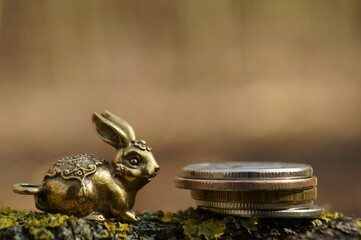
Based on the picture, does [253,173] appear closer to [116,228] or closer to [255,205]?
[255,205]

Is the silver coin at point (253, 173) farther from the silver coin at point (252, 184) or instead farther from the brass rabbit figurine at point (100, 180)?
the brass rabbit figurine at point (100, 180)

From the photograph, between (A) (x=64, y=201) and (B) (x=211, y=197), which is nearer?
(A) (x=64, y=201)

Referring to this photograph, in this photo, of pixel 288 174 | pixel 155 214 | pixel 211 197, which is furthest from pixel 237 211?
pixel 155 214

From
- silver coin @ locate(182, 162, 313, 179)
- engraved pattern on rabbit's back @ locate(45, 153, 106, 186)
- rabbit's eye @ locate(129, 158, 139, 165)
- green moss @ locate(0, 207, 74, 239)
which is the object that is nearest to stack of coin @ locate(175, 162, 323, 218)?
silver coin @ locate(182, 162, 313, 179)

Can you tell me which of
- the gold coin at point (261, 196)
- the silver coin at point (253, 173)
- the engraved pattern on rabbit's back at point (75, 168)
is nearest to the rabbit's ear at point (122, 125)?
the engraved pattern on rabbit's back at point (75, 168)

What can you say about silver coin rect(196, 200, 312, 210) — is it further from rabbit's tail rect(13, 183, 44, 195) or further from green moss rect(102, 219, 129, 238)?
rabbit's tail rect(13, 183, 44, 195)

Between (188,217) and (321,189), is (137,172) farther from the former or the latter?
(321,189)
